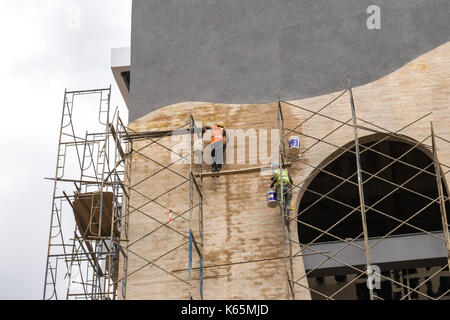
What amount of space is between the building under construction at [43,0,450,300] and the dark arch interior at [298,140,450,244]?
1.45m

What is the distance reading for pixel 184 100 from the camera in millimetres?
20047

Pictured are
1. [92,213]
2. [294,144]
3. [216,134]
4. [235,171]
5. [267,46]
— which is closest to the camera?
[294,144]

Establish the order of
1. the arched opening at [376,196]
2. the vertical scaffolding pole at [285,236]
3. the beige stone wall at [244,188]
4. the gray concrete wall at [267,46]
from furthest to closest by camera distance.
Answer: the arched opening at [376,196]
the gray concrete wall at [267,46]
the beige stone wall at [244,188]
the vertical scaffolding pole at [285,236]

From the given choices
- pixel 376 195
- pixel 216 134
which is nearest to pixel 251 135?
pixel 216 134

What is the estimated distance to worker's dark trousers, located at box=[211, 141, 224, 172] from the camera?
18.8m

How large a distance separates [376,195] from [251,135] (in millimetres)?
6256

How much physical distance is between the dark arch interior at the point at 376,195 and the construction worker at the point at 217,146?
4.36m

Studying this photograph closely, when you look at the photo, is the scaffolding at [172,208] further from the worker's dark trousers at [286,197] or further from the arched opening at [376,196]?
the arched opening at [376,196]

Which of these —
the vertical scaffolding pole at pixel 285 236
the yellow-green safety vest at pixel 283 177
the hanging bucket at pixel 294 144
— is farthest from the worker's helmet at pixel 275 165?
the yellow-green safety vest at pixel 283 177

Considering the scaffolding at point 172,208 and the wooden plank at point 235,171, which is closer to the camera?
the scaffolding at point 172,208

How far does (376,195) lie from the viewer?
23875mm

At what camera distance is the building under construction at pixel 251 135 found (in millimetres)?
17766

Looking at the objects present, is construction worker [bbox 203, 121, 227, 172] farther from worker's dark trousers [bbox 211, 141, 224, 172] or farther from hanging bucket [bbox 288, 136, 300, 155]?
hanging bucket [bbox 288, 136, 300, 155]

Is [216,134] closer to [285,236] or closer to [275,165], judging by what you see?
[275,165]
